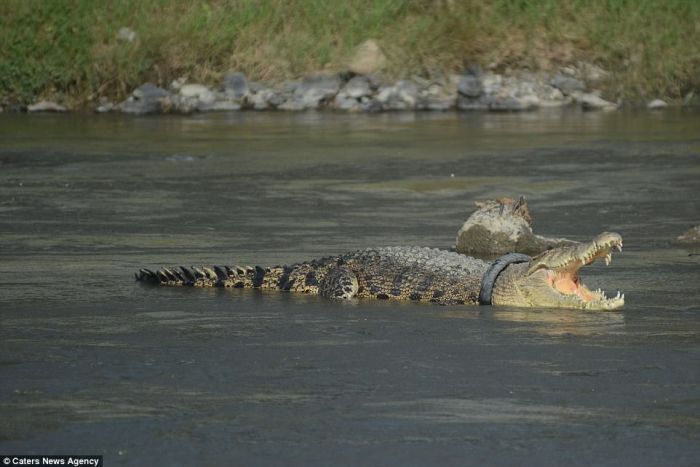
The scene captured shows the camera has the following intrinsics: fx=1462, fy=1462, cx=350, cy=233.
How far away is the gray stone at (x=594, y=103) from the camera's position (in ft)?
88.0

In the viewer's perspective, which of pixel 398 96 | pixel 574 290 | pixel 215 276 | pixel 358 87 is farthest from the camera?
pixel 358 87

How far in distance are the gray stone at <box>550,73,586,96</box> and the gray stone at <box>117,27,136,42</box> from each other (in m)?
8.16

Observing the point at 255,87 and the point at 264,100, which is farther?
the point at 255,87

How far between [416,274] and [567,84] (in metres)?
18.6

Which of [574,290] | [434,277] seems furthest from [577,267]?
[434,277]

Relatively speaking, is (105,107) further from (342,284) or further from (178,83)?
(342,284)

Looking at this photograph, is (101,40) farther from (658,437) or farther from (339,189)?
(658,437)

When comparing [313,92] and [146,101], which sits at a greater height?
[313,92]

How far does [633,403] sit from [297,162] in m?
12.4

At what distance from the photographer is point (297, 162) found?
18734 mm

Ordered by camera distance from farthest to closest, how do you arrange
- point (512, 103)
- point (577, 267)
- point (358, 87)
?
point (358, 87) < point (512, 103) < point (577, 267)

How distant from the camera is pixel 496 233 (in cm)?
1209

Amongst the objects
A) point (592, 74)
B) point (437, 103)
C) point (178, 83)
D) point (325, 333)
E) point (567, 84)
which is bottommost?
point (325, 333)

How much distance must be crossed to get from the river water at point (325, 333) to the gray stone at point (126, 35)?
10.5 meters
